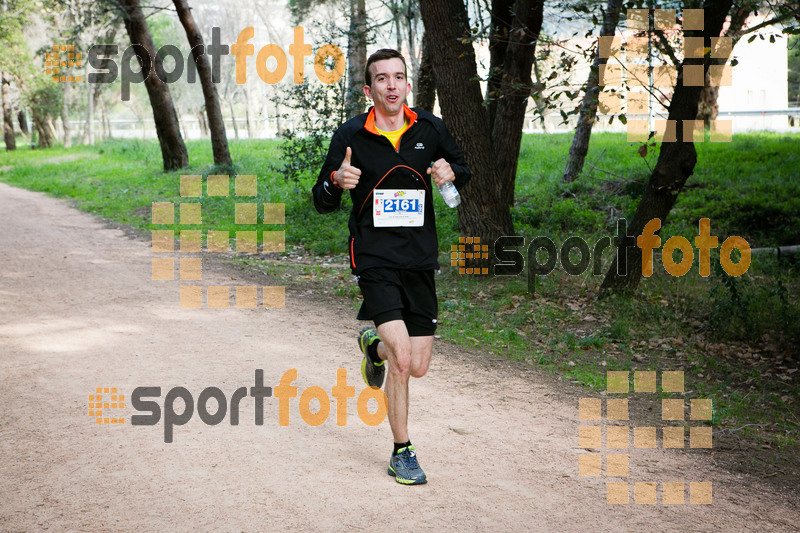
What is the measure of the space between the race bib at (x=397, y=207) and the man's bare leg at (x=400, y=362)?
603 millimetres

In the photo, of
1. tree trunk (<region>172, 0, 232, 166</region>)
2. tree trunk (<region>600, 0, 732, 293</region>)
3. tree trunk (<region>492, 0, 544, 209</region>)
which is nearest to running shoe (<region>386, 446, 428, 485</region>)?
tree trunk (<region>600, 0, 732, 293</region>)

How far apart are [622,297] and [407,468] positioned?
546cm

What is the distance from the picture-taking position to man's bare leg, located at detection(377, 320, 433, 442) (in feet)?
14.5

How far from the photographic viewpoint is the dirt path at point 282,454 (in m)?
4.09

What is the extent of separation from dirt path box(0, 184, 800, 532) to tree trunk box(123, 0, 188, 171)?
15.8 m

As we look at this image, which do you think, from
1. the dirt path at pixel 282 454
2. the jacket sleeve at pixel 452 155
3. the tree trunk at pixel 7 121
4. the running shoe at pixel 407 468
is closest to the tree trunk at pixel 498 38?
the dirt path at pixel 282 454

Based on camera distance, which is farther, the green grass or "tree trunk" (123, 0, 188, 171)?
"tree trunk" (123, 0, 188, 171)

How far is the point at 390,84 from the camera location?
4.34 m

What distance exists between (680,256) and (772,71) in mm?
40139

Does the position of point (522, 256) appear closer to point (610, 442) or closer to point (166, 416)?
point (610, 442)

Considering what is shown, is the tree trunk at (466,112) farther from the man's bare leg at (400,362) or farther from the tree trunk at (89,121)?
the tree trunk at (89,121)

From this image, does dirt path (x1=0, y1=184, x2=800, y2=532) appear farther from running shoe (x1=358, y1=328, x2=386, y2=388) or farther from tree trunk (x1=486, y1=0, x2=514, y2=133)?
tree trunk (x1=486, y1=0, x2=514, y2=133)

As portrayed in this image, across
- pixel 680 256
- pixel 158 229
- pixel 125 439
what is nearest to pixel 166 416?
pixel 125 439

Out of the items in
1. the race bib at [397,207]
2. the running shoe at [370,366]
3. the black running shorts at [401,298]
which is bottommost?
the running shoe at [370,366]
